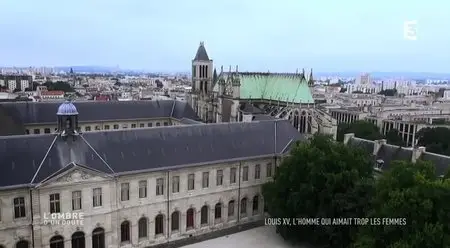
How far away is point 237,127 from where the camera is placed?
52250 mm

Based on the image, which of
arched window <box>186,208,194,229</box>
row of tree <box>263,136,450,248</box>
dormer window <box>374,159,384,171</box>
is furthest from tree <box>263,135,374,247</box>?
arched window <box>186,208,194,229</box>

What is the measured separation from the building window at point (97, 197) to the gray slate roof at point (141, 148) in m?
2.05

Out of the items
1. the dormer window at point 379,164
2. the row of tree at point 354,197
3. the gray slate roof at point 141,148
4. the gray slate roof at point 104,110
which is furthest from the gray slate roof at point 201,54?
the dormer window at point 379,164

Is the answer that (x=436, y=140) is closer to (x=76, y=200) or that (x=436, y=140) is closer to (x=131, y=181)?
(x=131, y=181)

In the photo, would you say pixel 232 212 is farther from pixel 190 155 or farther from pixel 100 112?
pixel 100 112

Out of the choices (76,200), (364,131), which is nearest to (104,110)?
(76,200)

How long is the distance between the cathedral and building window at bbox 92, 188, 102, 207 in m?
34.9

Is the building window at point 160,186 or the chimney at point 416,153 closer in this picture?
the building window at point 160,186

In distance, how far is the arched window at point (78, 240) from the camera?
39.7 meters

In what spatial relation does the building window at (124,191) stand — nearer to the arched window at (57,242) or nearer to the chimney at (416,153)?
the arched window at (57,242)

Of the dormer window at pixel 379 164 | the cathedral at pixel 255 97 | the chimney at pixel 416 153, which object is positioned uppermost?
the cathedral at pixel 255 97

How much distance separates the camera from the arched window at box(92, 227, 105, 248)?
133ft

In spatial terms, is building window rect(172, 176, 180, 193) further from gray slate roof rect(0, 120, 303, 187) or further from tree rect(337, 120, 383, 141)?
tree rect(337, 120, 383, 141)

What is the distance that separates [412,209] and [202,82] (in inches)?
2529
